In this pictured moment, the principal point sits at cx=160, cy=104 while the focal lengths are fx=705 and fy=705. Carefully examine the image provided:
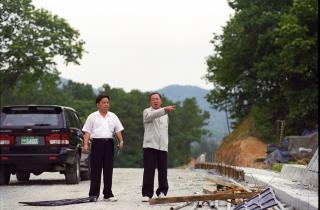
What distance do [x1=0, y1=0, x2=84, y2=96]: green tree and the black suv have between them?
24070 millimetres

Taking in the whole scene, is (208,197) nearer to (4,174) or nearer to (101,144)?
(101,144)

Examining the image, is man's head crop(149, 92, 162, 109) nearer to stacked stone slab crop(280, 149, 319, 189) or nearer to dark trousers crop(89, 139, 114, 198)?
dark trousers crop(89, 139, 114, 198)

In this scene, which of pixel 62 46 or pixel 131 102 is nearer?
pixel 62 46

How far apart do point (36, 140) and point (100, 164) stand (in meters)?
4.80

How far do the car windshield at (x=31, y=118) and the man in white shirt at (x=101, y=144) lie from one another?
15.4 ft

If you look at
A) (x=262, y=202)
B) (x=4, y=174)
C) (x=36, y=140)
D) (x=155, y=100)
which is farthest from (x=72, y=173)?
(x=262, y=202)

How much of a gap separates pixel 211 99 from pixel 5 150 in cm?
3910

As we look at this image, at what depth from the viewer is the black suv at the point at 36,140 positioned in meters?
16.2

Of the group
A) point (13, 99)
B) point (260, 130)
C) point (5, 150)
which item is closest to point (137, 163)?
point (13, 99)

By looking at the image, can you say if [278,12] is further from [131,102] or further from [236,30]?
[131,102]

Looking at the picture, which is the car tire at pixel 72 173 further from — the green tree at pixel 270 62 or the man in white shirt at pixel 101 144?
the green tree at pixel 270 62

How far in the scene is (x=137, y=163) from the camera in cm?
10181

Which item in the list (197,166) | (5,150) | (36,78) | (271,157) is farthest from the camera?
(36,78)

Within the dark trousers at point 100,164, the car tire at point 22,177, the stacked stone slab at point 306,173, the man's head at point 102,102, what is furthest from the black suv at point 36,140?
the stacked stone slab at point 306,173
